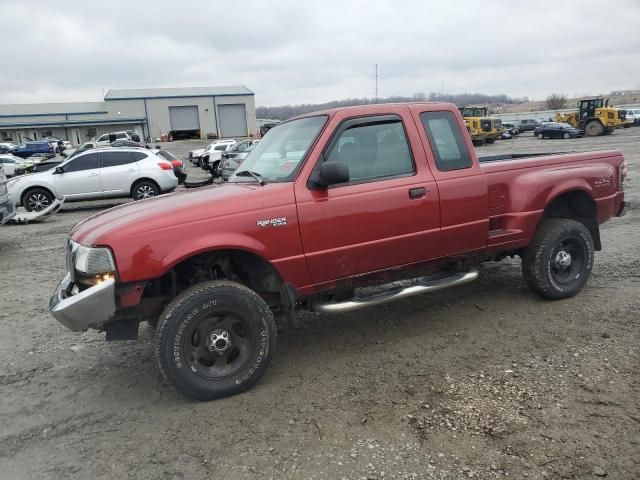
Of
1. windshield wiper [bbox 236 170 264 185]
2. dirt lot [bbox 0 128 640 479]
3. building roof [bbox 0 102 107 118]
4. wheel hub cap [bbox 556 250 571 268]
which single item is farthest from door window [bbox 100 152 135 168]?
building roof [bbox 0 102 107 118]

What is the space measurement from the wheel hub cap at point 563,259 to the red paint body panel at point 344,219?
0.44m

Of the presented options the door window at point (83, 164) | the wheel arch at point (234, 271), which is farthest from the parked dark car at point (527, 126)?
the wheel arch at point (234, 271)

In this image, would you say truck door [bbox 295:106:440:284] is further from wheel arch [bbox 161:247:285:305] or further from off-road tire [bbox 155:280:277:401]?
off-road tire [bbox 155:280:277:401]

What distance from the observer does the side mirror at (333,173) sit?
3.70 metres

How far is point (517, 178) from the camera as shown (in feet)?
16.1

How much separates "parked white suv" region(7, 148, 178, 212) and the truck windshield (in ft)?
33.9

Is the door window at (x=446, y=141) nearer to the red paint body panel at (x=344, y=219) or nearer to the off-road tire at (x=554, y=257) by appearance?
the red paint body panel at (x=344, y=219)

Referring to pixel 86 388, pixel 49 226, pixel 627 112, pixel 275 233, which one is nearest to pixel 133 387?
pixel 86 388

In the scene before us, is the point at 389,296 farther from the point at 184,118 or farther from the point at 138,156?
the point at 184,118

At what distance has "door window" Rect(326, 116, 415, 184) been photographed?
4137mm

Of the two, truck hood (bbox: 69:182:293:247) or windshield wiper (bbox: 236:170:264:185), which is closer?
truck hood (bbox: 69:182:293:247)

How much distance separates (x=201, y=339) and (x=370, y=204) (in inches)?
65.4

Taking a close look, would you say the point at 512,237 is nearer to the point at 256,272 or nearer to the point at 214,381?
the point at 256,272

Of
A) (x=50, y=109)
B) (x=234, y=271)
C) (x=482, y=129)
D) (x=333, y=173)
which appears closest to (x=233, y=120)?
(x=50, y=109)
